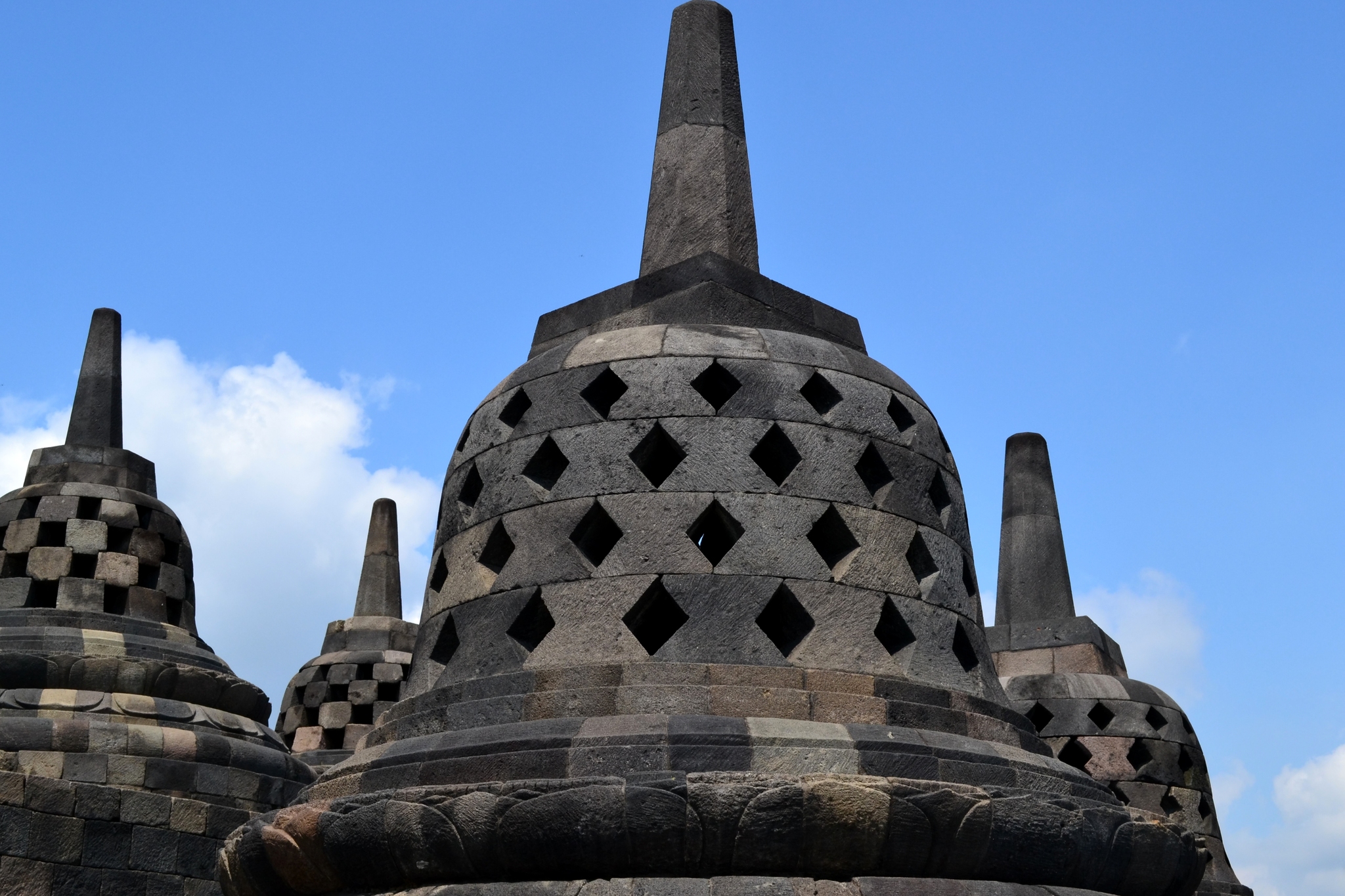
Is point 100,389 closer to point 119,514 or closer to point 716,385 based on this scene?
point 119,514

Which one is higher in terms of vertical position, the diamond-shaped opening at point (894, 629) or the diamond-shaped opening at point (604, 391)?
the diamond-shaped opening at point (604, 391)

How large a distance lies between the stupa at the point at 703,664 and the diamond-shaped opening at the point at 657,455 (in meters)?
0.01

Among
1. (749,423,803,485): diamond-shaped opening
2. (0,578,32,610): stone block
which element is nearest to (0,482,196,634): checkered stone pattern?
(0,578,32,610): stone block

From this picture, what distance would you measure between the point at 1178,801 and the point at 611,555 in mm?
7717

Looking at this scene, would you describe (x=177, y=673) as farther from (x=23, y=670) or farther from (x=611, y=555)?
(x=611, y=555)

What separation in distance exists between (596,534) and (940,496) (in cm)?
170

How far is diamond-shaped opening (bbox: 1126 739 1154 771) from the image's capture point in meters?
12.2

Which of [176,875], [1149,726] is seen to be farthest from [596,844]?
[1149,726]

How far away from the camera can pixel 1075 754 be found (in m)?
12.3

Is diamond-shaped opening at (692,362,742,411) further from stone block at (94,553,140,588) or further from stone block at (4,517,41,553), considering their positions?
stone block at (4,517,41,553)

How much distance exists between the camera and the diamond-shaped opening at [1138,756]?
1218cm

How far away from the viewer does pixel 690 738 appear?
18.5ft

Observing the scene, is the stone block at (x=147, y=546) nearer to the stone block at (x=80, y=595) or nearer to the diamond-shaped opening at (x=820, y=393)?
the stone block at (x=80, y=595)

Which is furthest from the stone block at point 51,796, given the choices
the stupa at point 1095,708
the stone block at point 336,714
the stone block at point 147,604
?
the stone block at point 336,714
